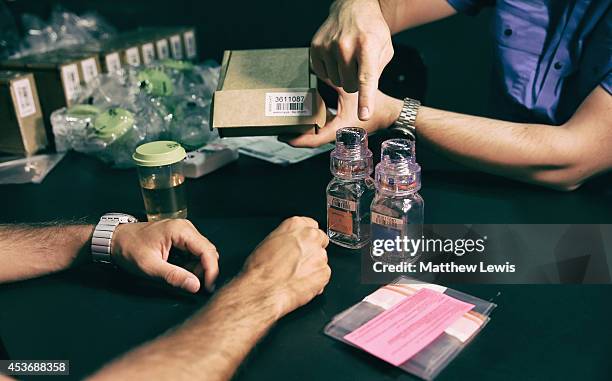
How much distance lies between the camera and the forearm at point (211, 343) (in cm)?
73

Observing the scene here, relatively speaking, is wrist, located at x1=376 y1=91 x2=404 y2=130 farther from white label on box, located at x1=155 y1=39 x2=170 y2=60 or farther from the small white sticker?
white label on box, located at x1=155 y1=39 x2=170 y2=60

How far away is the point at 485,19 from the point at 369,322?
6.34 feet

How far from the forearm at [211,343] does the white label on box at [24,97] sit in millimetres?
1144

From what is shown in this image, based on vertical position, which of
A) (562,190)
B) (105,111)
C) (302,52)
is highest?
(302,52)

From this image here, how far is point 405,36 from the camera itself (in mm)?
2449

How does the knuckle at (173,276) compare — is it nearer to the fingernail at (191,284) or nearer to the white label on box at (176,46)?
the fingernail at (191,284)

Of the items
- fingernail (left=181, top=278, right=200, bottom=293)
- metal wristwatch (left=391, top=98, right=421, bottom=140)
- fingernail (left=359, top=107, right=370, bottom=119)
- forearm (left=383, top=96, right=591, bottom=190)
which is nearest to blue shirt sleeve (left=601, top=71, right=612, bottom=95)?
forearm (left=383, top=96, right=591, bottom=190)

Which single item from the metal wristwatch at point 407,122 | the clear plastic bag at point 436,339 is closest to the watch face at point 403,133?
the metal wristwatch at point 407,122

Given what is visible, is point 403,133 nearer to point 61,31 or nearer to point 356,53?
point 356,53

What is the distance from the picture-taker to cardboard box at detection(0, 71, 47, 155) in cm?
163

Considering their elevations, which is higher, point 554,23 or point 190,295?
point 554,23

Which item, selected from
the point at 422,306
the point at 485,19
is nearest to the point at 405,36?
the point at 485,19

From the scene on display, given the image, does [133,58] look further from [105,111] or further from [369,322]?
→ [369,322]

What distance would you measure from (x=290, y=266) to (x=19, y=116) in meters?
1.17
